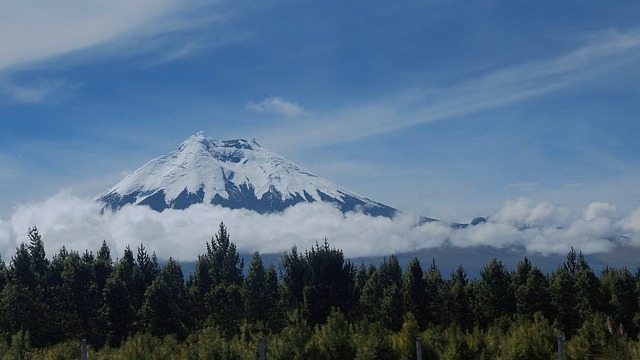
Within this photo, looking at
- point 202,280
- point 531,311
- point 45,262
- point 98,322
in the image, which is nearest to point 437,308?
point 531,311

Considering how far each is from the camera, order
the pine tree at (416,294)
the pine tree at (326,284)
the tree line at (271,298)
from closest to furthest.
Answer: the tree line at (271,298) < the pine tree at (416,294) < the pine tree at (326,284)

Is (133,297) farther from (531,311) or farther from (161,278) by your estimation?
(531,311)

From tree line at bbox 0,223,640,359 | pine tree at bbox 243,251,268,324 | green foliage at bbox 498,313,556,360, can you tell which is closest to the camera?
green foliage at bbox 498,313,556,360

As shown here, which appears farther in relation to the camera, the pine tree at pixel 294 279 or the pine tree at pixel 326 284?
the pine tree at pixel 294 279

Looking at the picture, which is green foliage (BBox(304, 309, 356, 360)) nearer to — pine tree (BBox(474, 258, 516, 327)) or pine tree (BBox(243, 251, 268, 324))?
pine tree (BBox(243, 251, 268, 324))

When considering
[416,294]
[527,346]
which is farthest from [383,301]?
[527,346]

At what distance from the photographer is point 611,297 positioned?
51.9 metres

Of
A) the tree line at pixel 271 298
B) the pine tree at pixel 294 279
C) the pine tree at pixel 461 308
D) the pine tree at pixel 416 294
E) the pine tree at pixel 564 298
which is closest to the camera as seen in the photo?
the tree line at pixel 271 298

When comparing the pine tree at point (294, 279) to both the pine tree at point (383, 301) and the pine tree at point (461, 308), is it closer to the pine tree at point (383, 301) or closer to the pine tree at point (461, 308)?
the pine tree at point (383, 301)

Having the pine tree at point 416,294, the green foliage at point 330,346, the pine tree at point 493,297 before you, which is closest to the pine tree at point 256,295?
the pine tree at point 416,294

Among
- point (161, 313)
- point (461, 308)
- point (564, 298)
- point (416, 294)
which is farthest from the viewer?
point (416, 294)

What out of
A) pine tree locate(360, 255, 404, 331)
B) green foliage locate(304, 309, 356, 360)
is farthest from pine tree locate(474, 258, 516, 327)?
green foliage locate(304, 309, 356, 360)

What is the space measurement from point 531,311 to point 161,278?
27.5 m

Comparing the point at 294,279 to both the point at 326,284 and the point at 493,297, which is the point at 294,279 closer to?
the point at 326,284
